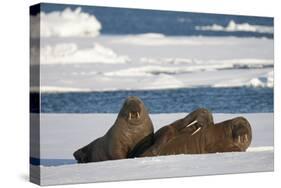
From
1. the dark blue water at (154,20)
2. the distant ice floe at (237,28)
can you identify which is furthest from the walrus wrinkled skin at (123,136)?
the distant ice floe at (237,28)

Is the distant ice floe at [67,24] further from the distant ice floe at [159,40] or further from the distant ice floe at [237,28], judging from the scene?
the distant ice floe at [237,28]

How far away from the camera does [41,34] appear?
777 cm

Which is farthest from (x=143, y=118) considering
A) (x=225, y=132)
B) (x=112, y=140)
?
(x=225, y=132)

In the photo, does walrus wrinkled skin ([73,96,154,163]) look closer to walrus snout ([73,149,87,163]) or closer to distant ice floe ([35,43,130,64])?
walrus snout ([73,149,87,163])

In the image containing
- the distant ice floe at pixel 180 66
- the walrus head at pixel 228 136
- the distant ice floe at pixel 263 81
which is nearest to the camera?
the distant ice floe at pixel 180 66

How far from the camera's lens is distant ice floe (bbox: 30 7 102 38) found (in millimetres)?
7805

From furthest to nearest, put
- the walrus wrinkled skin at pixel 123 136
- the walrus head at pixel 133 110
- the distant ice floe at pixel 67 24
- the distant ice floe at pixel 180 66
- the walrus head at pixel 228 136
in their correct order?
1. the walrus head at pixel 228 136
2. the distant ice floe at pixel 180 66
3. the walrus head at pixel 133 110
4. the walrus wrinkled skin at pixel 123 136
5. the distant ice floe at pixel 67 24

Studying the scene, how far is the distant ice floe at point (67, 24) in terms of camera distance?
7.80 meters

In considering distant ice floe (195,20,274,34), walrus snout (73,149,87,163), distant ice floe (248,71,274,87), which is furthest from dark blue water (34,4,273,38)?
walrus snout (73,149,87,163)

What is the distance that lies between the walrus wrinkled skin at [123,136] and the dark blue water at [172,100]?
0.33ft

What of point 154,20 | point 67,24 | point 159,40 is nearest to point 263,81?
point 159,40

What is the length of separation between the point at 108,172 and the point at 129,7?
72.5 inches

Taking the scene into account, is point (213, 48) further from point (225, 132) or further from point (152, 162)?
point (152, 162)

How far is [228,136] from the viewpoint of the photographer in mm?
8672
